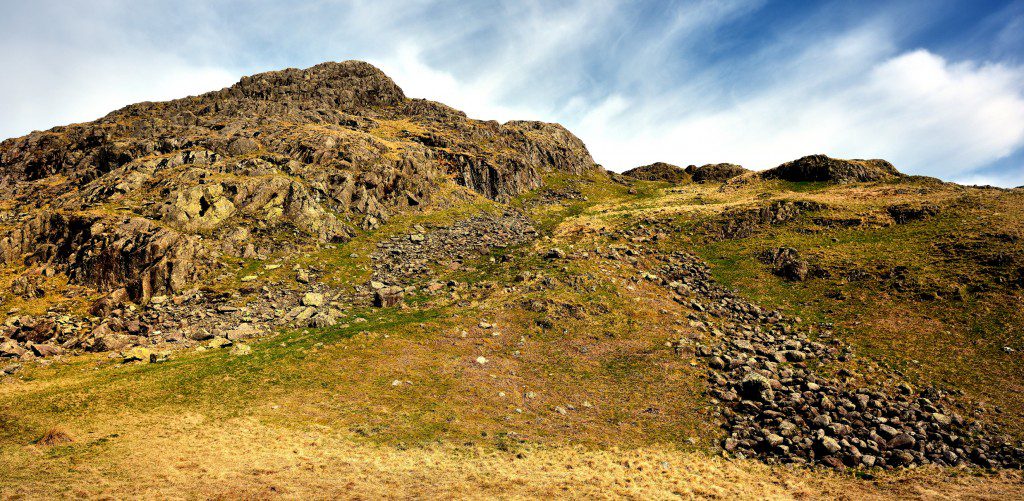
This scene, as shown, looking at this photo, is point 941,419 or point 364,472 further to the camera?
point 941,419

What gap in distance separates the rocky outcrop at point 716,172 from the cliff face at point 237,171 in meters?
36.6

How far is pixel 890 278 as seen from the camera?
125ft

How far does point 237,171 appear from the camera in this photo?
188 feet

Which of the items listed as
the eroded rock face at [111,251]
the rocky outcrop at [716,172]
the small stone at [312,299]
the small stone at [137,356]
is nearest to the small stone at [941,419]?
the small stone at [312,299]

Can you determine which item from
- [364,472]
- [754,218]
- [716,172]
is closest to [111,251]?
[364,472]

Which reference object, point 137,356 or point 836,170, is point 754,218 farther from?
point 137,356

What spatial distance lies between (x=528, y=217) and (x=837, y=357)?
54.9m

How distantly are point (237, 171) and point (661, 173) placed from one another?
115m

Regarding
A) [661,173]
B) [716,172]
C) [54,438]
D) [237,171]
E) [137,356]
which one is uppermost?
[661,173]

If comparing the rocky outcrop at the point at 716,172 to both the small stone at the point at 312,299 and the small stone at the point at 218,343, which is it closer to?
the small stone at the point at 312,299

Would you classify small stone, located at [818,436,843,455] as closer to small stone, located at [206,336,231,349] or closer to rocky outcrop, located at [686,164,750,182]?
small stone, located at [206,336,231,349]

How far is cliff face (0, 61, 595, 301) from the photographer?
42062 millimetres

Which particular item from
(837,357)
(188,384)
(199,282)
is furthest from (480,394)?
(199,282)

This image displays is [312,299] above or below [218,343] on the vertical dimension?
above
